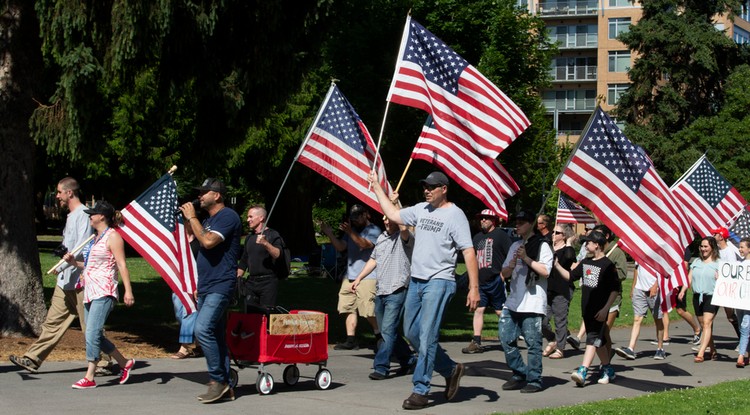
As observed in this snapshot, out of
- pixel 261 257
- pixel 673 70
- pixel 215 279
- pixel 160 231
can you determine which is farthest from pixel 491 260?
pixel 673 70

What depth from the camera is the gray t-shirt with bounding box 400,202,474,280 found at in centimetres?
968

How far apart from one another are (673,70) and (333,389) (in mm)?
49727

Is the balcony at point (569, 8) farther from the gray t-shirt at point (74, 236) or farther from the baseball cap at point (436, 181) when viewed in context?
the baseball cap at point (436, 181)

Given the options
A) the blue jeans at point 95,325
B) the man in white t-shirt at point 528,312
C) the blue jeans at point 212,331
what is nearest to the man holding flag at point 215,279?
the blue jeans at point 212,331

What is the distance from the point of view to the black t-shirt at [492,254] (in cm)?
1498

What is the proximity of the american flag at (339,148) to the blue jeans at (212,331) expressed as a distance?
126 inches

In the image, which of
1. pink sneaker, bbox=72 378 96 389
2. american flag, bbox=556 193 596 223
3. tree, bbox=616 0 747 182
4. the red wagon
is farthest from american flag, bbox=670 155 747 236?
tree, bbox=616 0 747 182

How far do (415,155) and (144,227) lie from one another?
123 inches

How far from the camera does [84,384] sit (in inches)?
405

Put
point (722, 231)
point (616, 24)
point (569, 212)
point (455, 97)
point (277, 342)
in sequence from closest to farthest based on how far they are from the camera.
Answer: point (277, 342), point (455, 97), point (722, 231), point (569, 212), point (616, 24)

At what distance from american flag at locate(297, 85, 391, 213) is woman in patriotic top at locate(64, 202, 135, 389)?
107 inches

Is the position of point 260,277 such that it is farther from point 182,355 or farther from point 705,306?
point 705,306

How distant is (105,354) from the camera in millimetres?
11422

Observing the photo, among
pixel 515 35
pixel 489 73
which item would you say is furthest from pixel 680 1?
pixel 489 73
